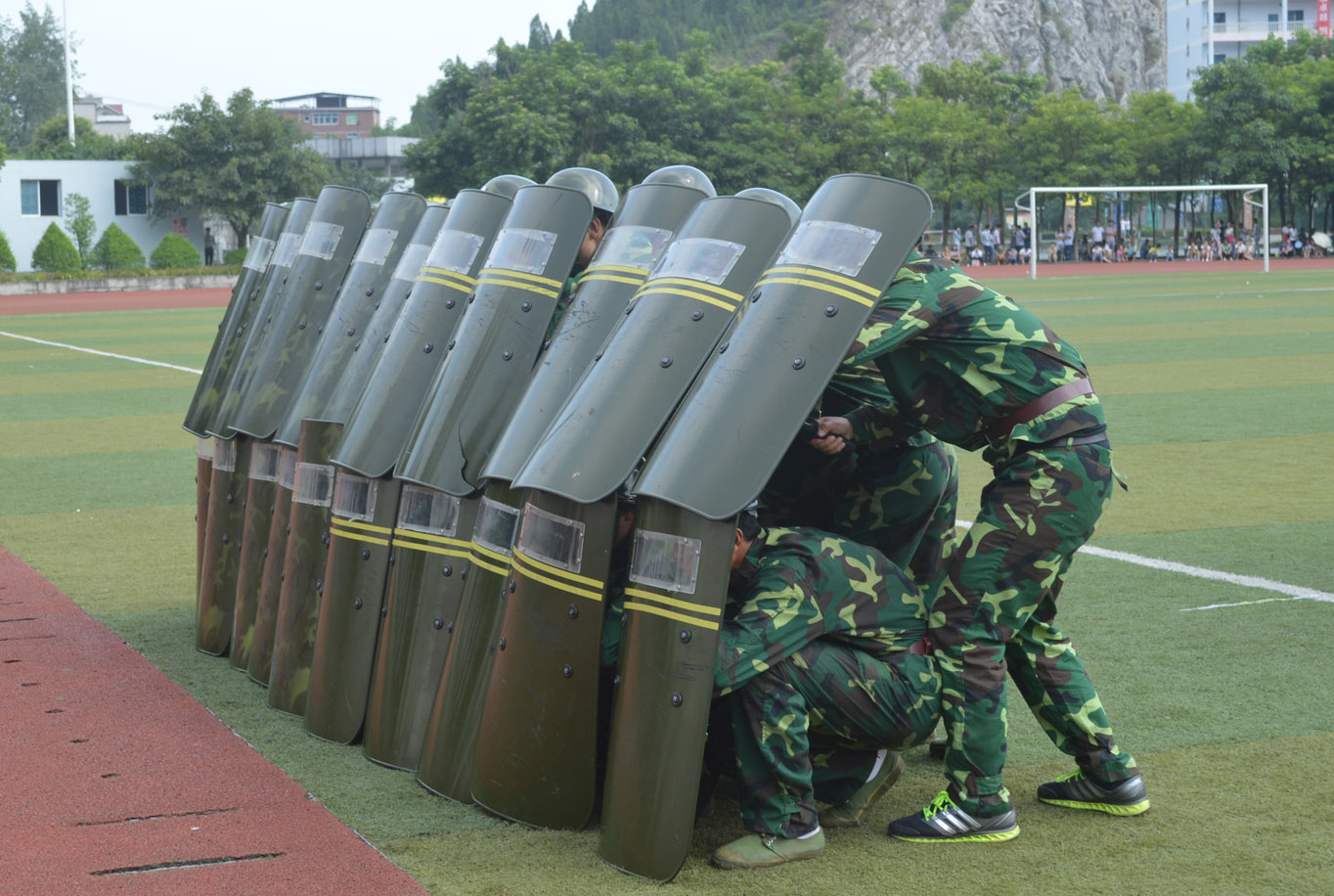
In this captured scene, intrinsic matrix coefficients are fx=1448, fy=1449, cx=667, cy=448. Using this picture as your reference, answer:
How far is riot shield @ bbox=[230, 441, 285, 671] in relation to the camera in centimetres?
550

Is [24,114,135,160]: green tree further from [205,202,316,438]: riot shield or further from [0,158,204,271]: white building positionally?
[205,202,316,438]: riot shield

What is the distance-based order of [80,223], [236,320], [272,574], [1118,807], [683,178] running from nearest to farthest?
[1118,807]
[683,178]
[272,574]
[236,320]
[80,223]

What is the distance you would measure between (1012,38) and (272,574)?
142748 mm

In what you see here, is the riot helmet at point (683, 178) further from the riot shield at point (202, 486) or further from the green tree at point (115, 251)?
the green tree at point (115, 251)

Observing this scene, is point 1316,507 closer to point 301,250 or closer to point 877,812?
point 877,812

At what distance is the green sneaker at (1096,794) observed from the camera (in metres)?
3.97

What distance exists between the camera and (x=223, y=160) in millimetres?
55781

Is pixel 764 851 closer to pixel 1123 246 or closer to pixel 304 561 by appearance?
pixel 304 561

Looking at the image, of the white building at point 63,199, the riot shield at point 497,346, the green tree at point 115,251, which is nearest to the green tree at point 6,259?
the green tree at point 115,251

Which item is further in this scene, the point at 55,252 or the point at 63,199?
the point at 63,199

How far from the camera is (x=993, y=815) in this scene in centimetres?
383

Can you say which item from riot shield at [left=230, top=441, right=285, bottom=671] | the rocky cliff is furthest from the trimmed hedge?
the rocky cliff

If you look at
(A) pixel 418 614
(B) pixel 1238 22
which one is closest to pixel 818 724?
(A) pixel 418 614

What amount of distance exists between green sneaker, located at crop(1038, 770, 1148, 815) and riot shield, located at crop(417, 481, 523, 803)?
5.34 ft
